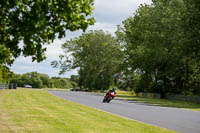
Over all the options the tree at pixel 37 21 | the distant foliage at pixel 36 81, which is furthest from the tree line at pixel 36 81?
the tree at pixel 37 21

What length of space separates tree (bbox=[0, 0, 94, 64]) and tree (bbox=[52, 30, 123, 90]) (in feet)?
240

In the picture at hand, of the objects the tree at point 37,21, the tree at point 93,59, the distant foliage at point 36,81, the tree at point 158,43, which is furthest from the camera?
the distant foliage at point 36,81

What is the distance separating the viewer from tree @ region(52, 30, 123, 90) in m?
84.3

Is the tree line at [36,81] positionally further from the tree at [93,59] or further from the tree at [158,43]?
the tree at [158,43]

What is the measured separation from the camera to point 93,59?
83750 mm

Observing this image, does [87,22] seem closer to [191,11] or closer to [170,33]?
[191,11]

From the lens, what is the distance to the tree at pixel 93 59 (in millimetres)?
84319

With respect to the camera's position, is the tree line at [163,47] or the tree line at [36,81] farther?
the tree line at [36,81]

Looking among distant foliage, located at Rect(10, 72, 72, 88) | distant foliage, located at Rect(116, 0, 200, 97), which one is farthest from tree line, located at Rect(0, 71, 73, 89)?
distant foliage, located at Rect(116, 0, 200, 97)

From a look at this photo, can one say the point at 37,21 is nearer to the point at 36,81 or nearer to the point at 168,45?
the point at 168,45

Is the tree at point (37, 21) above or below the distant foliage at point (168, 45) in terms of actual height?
below

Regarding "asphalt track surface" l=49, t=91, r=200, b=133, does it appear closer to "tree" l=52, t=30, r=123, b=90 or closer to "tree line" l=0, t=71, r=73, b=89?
"tree" l=52, t=30, r=123, b=90

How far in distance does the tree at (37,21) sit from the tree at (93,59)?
240 ft

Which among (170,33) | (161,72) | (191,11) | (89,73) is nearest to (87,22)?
(191,11)
